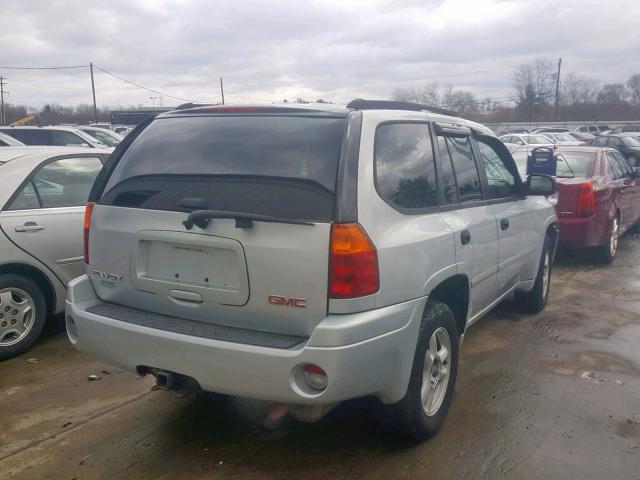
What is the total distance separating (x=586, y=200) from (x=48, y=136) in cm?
1200

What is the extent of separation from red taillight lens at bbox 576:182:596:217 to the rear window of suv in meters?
5.60

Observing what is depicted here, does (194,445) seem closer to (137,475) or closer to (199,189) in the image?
(137,475)

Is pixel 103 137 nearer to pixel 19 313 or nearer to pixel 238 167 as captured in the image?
pixel 19 313

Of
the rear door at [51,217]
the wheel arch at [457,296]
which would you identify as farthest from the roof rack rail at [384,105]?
the rear door at [51,217]

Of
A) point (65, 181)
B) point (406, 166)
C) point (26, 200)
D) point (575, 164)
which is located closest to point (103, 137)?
point (65, 181)

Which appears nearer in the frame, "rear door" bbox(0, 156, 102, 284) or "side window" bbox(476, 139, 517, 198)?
"side window" bbox(476, 139, 517, 198)

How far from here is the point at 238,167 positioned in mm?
3135

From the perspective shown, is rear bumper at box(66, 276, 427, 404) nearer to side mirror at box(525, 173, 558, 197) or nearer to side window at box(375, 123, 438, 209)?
side window at box(375, 123, 438, 209)

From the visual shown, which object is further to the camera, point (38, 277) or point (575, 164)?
point (575, 164)

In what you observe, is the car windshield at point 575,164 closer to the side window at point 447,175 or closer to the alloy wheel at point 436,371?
the side window at point 447,175

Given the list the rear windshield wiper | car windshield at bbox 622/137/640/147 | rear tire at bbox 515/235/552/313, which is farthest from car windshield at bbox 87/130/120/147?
car windshield at bbox 622/137/640/147

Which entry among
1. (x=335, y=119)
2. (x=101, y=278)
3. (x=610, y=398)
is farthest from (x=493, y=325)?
(x=101, y=278)

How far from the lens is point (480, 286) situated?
421 cm

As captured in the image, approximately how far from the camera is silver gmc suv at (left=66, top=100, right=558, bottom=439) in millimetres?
2854
